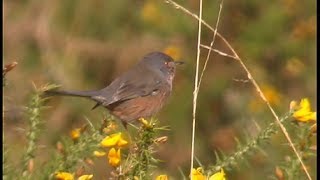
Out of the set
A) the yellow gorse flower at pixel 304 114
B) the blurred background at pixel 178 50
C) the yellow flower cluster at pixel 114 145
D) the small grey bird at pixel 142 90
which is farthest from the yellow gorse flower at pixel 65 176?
the blurred background at pixel 178 50

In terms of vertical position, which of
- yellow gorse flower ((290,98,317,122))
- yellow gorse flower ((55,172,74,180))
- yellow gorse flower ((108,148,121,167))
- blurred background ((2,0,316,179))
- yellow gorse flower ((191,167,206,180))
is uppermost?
yellow gorse flower ((290,98,317,122))

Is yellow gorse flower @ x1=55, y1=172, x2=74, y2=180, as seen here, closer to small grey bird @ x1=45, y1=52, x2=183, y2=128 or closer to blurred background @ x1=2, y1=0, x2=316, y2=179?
small grey bird @ x1=45, y1=52, x2=183, y2=128

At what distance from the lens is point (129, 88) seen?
6211 mm

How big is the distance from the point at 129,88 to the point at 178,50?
66.0 inches

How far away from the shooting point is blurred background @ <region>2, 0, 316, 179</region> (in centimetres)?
764

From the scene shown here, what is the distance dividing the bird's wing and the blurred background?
1299mm

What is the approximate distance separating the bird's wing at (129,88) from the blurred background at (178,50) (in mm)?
1299

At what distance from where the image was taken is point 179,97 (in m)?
7.78

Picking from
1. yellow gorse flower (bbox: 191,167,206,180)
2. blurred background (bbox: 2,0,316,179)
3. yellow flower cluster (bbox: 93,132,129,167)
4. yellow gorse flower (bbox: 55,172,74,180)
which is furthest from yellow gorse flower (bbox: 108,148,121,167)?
blurred background (bbox: 2,0,316,179)

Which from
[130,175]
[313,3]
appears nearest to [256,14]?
[313,3]

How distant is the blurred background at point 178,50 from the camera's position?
764cm

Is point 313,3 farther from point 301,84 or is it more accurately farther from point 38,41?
point 38,41

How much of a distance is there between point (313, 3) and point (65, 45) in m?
2.05

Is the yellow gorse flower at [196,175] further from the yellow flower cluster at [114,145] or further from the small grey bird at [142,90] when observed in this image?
the small grey bird at [142,90]
